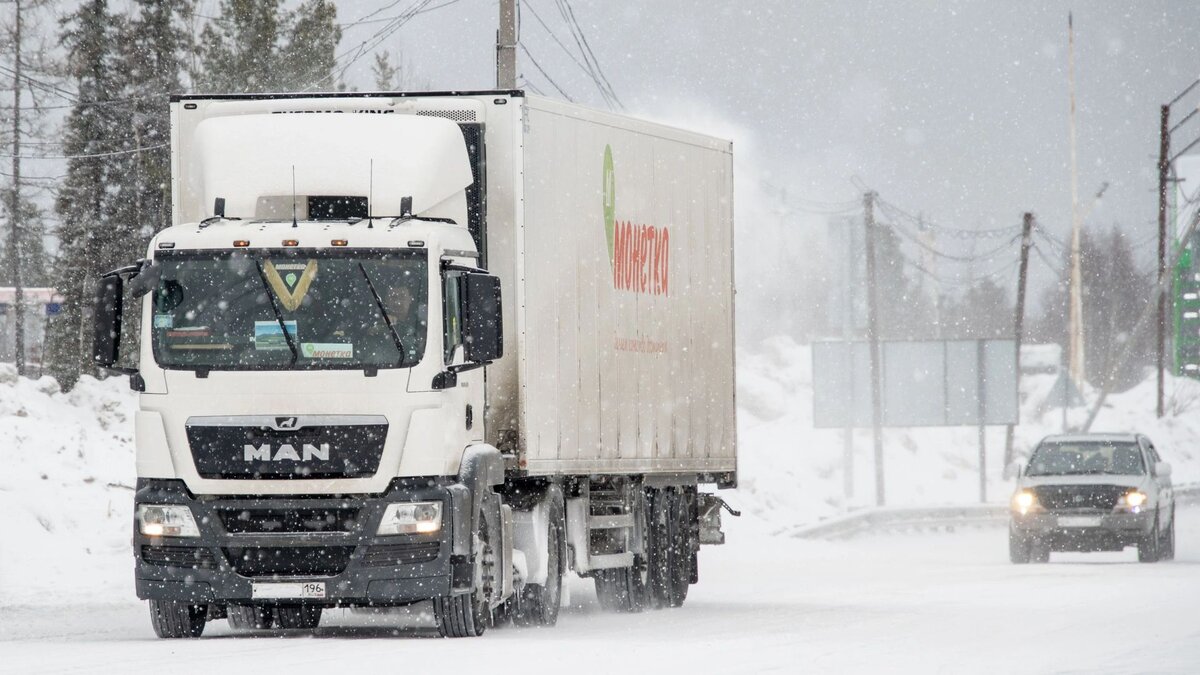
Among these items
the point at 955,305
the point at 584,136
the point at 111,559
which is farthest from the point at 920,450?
the point at 955,305

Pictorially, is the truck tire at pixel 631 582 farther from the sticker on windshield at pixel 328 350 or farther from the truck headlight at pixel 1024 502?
the truck headlight at pixel 1024 502

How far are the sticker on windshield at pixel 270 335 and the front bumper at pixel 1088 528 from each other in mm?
15572

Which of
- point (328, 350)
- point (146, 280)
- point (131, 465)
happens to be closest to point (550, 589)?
point (328, 350)

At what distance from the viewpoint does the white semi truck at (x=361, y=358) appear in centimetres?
1355

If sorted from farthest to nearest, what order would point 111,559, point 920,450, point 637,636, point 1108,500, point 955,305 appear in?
point 955,305 < point 920,450 < point 1108,500 < point 111,559 < point 637,636

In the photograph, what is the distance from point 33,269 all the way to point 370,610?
213 ft

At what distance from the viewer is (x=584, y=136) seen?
1655cm

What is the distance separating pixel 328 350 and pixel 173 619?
2.26m

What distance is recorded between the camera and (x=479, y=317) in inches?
539

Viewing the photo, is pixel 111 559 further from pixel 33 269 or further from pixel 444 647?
pixel 33 269

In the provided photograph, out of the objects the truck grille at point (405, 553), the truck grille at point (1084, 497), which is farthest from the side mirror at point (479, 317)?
the truck grille at point (1084, 497)

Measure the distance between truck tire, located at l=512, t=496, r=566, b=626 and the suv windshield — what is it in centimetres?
1343

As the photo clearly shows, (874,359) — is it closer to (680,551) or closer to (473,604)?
(680,551)

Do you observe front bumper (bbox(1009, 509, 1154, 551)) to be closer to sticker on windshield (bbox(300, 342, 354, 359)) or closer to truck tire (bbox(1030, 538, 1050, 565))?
truck tire (bbox(1030, 538, 1050, 565))
